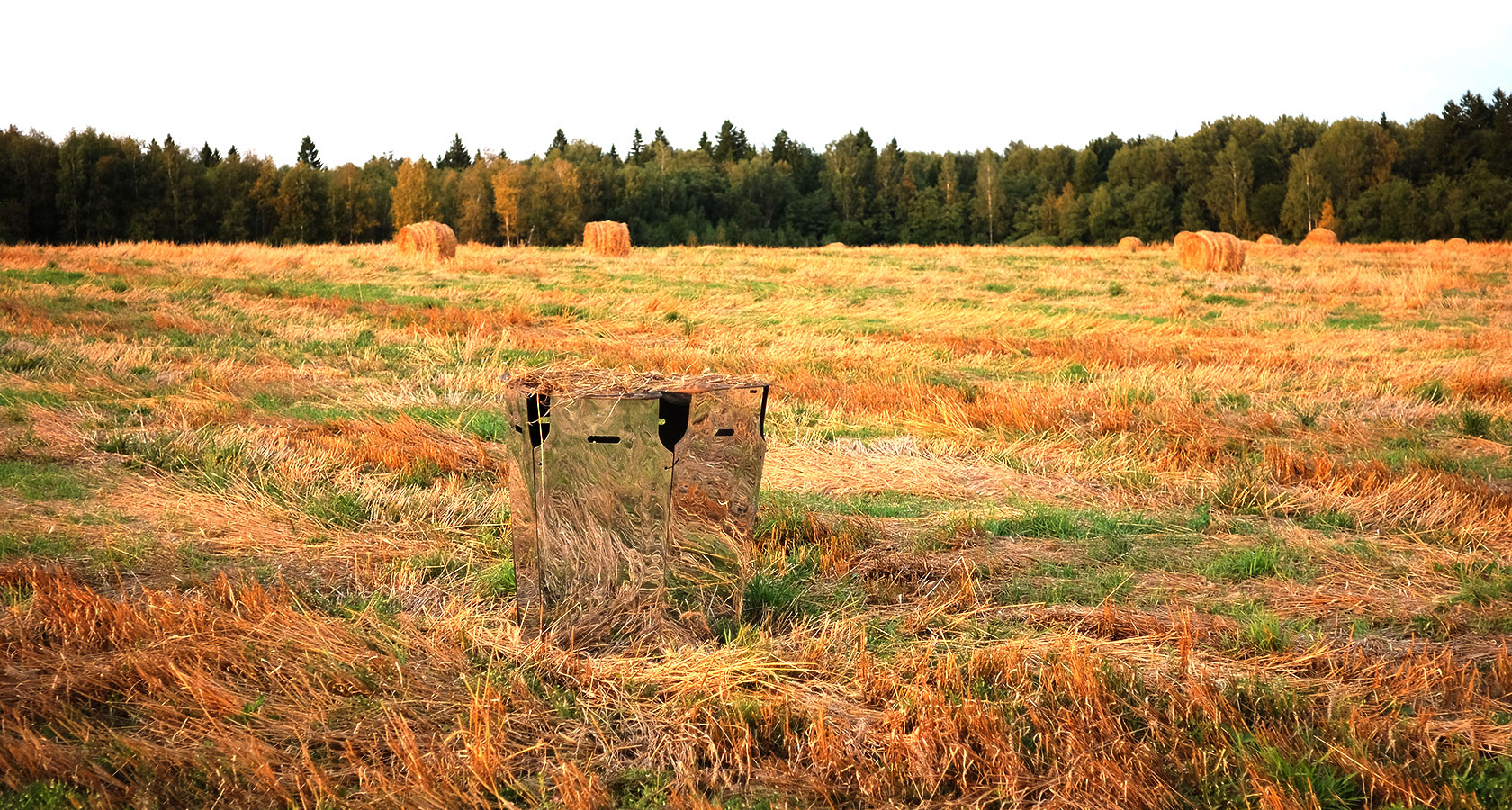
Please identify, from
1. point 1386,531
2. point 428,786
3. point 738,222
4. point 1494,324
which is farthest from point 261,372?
point 738,222

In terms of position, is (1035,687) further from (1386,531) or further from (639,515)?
(1386,531)

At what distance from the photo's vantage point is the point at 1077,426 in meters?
8.62

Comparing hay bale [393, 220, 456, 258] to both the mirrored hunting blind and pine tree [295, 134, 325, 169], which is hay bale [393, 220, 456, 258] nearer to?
the mirrored hunting blind

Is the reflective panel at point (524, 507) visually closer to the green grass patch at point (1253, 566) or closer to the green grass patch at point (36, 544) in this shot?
the green grass patch at point (36, 544)

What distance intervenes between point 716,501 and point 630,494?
627 mm

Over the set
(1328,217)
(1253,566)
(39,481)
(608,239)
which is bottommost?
(1253,566)

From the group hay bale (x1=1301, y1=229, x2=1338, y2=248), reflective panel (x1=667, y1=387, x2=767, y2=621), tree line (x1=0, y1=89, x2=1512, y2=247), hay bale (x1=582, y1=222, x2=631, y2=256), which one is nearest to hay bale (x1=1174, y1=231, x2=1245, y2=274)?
hay bale (x1=582, y1=222, x2=631, y2=256)

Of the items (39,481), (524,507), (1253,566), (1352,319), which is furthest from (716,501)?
(1352,319)

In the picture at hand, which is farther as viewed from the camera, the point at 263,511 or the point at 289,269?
the point at 289,269

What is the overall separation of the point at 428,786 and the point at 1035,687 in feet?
7.21

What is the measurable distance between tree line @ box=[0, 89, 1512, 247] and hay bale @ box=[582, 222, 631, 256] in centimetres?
2399

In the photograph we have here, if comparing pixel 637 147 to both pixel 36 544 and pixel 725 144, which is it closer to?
pixel 725 144

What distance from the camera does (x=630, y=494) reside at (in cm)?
436

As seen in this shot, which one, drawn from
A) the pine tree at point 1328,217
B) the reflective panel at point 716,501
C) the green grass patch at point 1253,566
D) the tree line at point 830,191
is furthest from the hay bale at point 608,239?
the pine tree at point 1328,217
